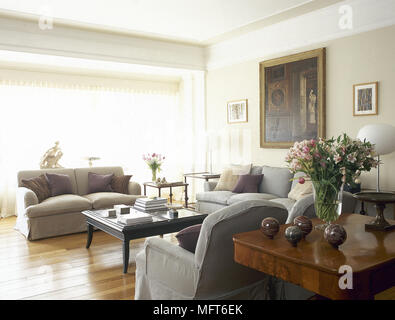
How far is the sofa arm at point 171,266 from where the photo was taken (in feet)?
7.38

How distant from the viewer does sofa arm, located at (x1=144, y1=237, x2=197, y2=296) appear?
7.38 feet

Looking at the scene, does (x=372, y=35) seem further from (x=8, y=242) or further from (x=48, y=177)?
(x=8, y=242)

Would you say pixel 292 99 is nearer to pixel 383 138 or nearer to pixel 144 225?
pixel 383 138

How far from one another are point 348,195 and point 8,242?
13.4 feet

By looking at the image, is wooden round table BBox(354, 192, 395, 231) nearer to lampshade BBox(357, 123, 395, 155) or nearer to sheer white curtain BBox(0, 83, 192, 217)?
lampshade BBox(357, 123, 395, 155)

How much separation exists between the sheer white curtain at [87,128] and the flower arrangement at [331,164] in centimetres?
556

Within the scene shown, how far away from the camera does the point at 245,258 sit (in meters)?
1.93

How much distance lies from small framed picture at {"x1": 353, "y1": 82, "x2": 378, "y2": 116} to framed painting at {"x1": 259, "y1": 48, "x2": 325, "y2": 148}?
0.48m

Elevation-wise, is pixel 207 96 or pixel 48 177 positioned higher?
pixel 207 96

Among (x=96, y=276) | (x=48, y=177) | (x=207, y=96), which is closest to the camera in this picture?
(x=96, y=276)

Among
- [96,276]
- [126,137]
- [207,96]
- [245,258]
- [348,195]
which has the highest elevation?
[207,96]

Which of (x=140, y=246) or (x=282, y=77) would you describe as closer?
(x=140, y=246)

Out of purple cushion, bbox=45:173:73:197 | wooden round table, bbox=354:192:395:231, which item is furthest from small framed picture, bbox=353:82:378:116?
purple cushion, bbox=45:173:73:197
